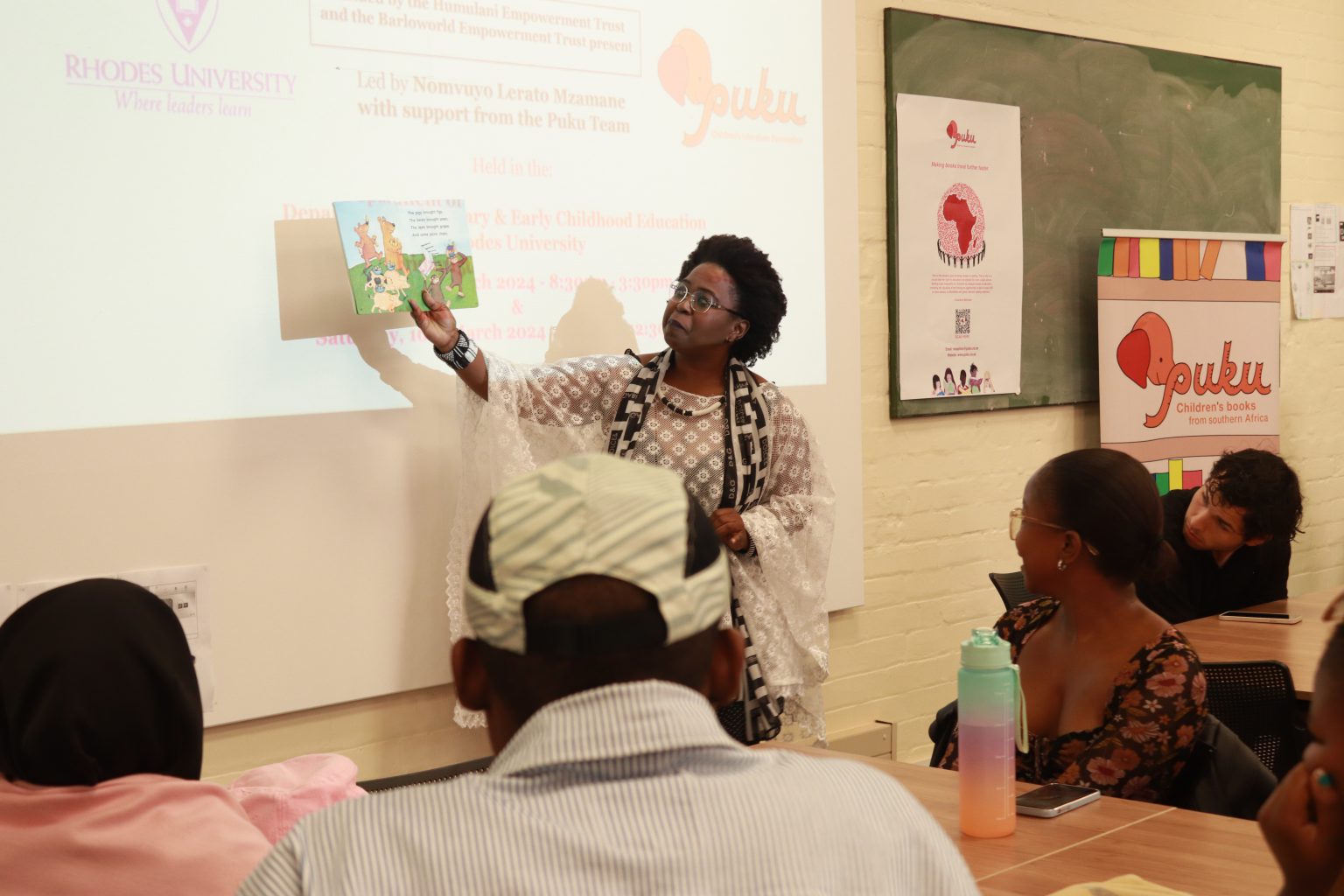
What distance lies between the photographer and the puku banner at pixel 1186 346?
15.0ft

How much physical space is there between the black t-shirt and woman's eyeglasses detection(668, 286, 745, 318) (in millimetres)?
1611

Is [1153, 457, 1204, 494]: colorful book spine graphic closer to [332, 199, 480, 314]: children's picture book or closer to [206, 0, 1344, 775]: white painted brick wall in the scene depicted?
[206, 0, 1344, 775]: white painted brick wall

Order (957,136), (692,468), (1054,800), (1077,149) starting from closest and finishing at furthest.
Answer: (1054,800) < (692,468) < (957,136) < (1077,149)

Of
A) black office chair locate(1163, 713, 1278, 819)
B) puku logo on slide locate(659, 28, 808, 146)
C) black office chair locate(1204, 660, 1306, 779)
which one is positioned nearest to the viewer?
black office chair locate(1163, 713, 1278, 819)

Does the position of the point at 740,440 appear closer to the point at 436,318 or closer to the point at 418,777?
the point at 436,318

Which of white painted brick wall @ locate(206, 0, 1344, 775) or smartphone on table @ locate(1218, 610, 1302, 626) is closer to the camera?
smartphone on table @ locate(1218, 610, 1302, 626)

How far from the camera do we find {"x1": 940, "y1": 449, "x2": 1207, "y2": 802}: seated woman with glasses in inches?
78.0

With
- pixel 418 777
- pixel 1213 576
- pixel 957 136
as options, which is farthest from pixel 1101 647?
pixel 957 136

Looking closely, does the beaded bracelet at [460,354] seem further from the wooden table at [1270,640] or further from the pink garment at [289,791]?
the wooden table at [1270,640]

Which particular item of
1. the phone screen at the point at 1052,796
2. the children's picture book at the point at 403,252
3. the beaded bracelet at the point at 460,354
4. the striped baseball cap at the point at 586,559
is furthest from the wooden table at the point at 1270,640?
the striped baseball cap at the point at 586,559

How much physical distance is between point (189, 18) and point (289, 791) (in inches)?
65.3

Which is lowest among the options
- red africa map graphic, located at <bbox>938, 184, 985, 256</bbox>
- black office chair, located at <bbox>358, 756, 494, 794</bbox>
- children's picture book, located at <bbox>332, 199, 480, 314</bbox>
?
black office chair, located at <bbox>358, 756, 494, 794</bbox>

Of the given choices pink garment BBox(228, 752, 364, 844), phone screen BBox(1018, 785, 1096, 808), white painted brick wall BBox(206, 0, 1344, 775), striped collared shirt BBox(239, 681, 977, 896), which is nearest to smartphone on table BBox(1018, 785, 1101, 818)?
phone screen BBox(1018, 785, 1096, 808)

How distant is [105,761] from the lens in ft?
4.84
